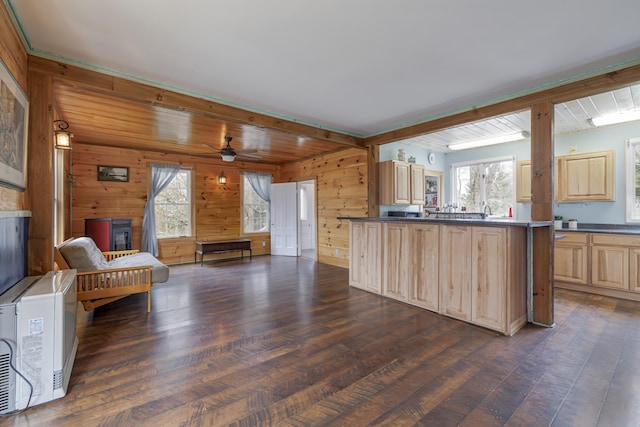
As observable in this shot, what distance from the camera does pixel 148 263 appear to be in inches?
156

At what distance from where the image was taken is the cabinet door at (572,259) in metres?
4.25

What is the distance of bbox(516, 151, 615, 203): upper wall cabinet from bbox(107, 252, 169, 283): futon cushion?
20.1 ft

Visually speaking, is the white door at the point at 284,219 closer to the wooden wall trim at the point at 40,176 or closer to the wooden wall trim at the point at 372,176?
the wooden wall trim at the point at 372,176

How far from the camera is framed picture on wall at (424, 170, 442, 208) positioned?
20.9ft

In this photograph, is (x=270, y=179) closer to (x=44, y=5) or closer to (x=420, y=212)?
(x=420, y=212)

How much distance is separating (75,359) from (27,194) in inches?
54.9

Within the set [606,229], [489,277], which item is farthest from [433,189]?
[489,277]

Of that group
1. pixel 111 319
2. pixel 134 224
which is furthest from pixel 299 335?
pixel 134 224

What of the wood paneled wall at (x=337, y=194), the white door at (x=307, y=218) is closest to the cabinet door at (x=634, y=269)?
the wood paneled wall at (x=337, y=194)

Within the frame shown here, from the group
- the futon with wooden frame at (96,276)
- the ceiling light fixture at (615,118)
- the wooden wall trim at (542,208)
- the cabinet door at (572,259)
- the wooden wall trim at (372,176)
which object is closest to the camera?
the wooden wall trim at (542,208)

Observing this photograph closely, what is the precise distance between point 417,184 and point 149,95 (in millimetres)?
4435

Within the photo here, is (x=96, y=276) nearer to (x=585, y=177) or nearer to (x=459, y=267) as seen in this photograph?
(x=459, y=267)

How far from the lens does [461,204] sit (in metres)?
6.42

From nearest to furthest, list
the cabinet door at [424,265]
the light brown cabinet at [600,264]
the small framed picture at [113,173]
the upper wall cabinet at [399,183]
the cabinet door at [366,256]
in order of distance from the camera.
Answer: the cabinet door at [424,265] → the light brown cabinet at [600,264] → the cabinet door at [366,256] → the upper wall cabinet at [399,183] → the small framed picture at [113,173]
